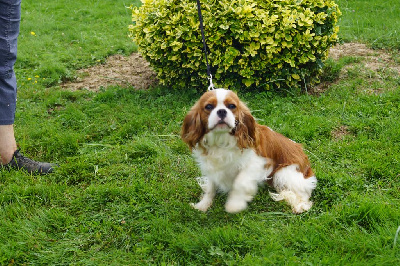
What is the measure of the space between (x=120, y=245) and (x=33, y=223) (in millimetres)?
747

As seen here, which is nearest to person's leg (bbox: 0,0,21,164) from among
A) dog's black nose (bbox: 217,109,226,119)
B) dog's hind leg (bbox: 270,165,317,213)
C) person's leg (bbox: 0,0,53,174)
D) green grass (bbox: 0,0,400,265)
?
person's leg (bbox: 0,0,53,174)

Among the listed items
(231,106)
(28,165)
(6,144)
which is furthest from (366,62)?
(6,144)

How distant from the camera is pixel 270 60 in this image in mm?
4922

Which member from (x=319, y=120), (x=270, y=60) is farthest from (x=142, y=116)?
(x=319, y=120)

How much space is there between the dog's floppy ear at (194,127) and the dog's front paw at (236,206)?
1.81 ft

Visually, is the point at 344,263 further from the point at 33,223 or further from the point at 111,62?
the point at 111,62

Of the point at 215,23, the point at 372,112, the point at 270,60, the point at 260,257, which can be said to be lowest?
the point at 260,257

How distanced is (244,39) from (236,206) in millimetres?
2558

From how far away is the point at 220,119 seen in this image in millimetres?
2830

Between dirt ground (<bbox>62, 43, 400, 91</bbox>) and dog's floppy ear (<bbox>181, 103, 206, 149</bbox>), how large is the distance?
2774 mm

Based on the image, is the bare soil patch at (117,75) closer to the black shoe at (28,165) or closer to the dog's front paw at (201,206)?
the black shoe at (28,165)

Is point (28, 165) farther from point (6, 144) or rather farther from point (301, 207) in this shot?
point (301, 207)

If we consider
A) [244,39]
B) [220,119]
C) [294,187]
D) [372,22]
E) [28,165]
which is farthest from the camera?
[372,22]

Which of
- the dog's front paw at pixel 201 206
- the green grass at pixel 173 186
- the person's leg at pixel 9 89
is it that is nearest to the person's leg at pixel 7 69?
the person's leg at pixel 9 89
